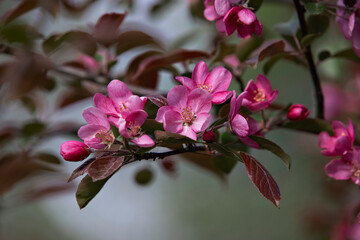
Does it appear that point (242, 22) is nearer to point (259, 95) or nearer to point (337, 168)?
point (259, 95)

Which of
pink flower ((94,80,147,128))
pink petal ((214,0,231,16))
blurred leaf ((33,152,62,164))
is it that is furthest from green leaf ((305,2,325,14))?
blurred leaf ((33,152,62,164))

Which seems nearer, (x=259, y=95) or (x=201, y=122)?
(x=201, y=122)

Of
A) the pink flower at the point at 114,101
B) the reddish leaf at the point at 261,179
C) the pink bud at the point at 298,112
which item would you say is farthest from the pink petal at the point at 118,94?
the pink bud at the point at 298,112

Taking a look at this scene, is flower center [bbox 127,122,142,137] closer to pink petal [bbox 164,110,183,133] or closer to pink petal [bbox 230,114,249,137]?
pink petal [bbox 164,110,183,133]

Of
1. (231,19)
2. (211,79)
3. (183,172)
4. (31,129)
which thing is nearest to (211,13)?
(231,19)

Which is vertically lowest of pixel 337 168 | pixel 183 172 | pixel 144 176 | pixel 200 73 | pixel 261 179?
pixel 183 172

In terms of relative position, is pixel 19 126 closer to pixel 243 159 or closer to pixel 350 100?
pixel 243 159

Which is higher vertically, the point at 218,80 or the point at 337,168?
the point at 218,80
